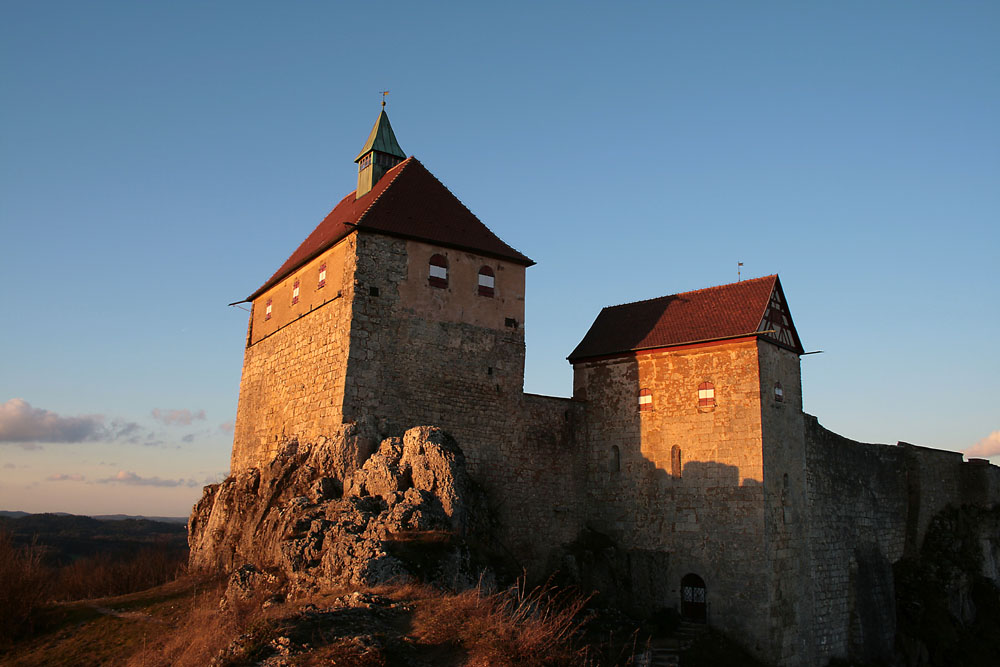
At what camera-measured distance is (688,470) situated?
2530cm

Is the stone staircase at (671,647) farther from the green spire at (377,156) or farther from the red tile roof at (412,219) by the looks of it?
the green spire at (377,156)

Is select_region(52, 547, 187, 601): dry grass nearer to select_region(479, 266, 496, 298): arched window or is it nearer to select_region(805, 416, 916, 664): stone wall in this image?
select_region(479, 266, 496, 298): arched window

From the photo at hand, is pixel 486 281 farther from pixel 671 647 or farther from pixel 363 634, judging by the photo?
pixel 363 634

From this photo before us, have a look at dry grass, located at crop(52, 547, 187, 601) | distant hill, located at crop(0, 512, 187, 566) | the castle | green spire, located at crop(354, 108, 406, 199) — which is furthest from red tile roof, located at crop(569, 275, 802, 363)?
distant hill, located at crop(0, 512, 187, 566)

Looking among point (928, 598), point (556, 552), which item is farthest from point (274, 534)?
point (928, 598)

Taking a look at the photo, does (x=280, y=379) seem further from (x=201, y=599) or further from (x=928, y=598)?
(x=928, y=598)

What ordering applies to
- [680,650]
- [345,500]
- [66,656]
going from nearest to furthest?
1. [66,656]
2. [345,500]
3. [680,650]

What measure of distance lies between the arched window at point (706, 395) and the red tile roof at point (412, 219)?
7.38 meters

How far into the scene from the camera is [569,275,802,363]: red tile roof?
2577 centimetres

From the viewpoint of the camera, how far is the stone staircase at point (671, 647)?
2102 cm

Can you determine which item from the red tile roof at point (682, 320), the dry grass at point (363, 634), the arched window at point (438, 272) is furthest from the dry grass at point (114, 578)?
the red tile roof at point (682, 320)

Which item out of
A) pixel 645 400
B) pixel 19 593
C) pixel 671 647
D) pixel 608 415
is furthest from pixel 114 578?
pixel 645 400

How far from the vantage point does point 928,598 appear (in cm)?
3123

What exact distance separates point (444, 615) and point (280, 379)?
15105 mm
